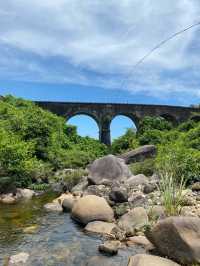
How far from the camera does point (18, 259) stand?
1052 centimetres

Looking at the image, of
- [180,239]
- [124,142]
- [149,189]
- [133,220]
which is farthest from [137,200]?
[124,142]

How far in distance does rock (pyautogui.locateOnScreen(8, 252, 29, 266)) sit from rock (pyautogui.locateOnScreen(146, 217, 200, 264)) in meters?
3.32

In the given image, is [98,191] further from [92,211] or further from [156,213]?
[156,213]

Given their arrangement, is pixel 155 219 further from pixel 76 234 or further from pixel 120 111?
pixel 120 111

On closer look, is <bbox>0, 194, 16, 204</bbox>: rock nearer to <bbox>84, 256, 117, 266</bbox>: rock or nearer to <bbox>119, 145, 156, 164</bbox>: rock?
<bbox>84, 256, 117, 266</bbox>: rock

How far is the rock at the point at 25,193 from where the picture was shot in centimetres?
2188

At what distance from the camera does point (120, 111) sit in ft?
177

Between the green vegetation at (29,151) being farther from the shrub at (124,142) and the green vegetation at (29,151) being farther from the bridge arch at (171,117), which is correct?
the bridge arch at (171,117)

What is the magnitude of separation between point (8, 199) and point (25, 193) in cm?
184

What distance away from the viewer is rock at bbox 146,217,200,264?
9352 mm

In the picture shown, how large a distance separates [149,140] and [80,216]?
27.6 metres

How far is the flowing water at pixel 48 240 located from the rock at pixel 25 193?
4.11m

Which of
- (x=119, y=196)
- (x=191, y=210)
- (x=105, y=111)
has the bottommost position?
(x=191, y=210)

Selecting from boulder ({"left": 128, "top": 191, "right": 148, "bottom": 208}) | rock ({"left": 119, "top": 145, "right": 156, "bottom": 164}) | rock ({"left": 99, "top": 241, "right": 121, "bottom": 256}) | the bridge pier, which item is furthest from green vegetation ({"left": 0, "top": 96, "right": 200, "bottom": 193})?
the bridge pier
